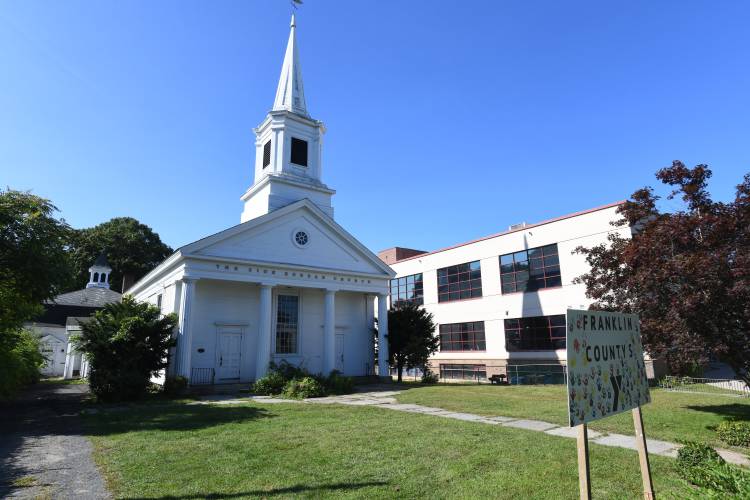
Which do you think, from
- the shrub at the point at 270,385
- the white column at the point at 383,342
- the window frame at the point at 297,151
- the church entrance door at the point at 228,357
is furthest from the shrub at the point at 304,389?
the window frame at the point at 297,151

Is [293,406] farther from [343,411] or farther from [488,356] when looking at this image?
[488,356]

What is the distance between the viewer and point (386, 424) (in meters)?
10.1

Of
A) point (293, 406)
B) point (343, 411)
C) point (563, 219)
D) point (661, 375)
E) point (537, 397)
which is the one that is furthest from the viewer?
point (563, 219)

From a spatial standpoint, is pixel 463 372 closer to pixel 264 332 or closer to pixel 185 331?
pixel 264 332

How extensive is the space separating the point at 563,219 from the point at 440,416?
19.0m

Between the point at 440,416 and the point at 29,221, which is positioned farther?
the point at 29,221

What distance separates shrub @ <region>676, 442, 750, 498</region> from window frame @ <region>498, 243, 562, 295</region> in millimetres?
21246

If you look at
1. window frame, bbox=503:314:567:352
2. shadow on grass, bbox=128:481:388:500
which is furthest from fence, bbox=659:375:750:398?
shadow on grass, bbox=128:481:388:500

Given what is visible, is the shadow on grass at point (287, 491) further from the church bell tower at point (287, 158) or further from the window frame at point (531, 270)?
the window frame at point (531, 270)

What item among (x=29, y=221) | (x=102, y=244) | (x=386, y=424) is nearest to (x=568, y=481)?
(x=386, y=424)

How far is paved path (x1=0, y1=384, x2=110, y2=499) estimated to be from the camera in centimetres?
580

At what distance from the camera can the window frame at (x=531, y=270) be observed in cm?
2702

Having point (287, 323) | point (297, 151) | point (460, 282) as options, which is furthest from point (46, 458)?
point (460, 282)

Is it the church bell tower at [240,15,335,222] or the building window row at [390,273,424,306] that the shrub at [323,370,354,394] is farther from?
the building window row at [390,273,424,306]
